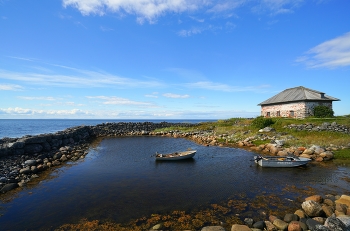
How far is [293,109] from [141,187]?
39.5m

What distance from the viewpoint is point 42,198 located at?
1375 centimetres

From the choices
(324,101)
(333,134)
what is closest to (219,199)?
(333,134)

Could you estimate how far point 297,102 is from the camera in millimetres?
41906

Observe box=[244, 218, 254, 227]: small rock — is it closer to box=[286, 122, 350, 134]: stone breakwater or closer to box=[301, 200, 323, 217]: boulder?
box=[301, 200, 323, 217]: boulder

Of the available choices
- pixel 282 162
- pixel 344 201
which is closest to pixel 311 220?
pixel 344 201

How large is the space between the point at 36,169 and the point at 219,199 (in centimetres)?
1713

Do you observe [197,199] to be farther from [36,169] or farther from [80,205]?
[36,169]

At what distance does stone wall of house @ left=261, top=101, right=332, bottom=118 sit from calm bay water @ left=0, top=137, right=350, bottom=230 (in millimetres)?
24529

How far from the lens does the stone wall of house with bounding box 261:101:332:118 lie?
40.3 meters

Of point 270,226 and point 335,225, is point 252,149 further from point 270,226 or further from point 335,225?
point 335,225

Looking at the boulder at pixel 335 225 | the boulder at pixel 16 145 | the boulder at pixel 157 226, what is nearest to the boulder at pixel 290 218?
the boulder at pixel 335 225

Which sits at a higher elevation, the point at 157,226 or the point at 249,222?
the point at 249,222

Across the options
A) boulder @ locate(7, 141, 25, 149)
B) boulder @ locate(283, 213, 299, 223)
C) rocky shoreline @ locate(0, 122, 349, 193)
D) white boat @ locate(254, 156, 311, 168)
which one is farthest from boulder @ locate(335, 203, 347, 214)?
boulder @ locate(7, 141, 25, 149)

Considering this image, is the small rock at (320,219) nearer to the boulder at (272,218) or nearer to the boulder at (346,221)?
the boulder at (346,221)
